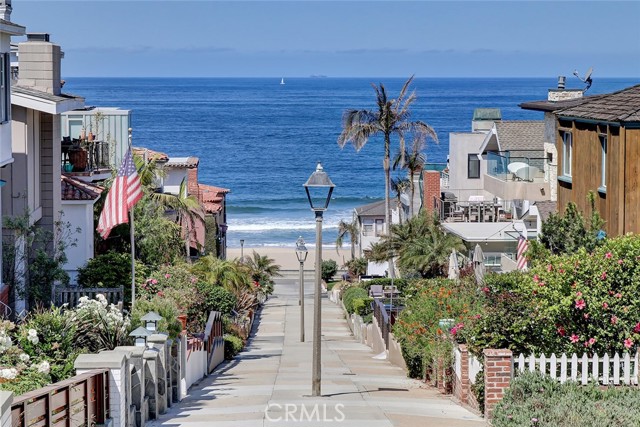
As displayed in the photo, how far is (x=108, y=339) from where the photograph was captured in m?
18.3

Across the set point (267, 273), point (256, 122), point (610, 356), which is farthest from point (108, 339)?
point (256, 122)

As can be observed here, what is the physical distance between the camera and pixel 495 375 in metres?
16.8

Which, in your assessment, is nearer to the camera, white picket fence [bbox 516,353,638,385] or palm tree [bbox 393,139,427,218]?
white picket fence [bbox 516,353,638,385]

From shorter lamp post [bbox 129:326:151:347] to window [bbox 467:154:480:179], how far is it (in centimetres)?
3571

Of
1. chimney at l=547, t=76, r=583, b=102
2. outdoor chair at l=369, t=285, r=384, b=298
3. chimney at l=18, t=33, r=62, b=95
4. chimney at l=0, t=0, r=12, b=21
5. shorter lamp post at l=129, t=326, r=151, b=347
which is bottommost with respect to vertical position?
outdoor chair at l=369, t=285, r=384, b=298

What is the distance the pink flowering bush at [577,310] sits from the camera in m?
17.5

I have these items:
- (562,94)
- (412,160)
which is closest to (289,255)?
(412,160)

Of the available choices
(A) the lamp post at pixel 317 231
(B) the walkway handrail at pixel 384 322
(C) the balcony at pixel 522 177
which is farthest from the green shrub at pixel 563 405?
(C) the balcony at pixel 522 177

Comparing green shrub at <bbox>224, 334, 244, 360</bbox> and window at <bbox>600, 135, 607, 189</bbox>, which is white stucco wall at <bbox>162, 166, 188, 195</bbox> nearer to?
green shrub at <bbox>224, 334, 244, 360</bbox>

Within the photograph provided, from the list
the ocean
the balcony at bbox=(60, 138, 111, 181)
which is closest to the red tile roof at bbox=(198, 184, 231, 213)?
the ocean

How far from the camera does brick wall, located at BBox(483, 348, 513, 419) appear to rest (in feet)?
54.9

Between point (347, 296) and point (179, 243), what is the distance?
577 inches

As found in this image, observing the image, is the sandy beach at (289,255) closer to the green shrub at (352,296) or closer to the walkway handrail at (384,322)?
the green shrub at (352,296)

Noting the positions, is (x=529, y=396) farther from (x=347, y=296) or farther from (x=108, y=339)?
(x=347, y=296)
